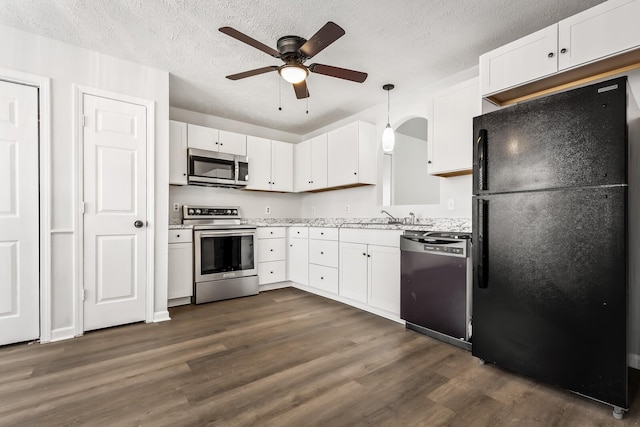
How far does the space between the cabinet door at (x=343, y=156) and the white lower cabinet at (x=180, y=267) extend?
1947 mm

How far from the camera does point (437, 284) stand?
254 cm

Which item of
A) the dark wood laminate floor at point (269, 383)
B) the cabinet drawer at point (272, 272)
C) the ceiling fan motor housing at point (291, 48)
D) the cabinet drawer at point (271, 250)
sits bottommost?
the dark wood laminate floor at point (269, 383)

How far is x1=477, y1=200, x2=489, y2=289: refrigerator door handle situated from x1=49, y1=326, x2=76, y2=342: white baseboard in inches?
129

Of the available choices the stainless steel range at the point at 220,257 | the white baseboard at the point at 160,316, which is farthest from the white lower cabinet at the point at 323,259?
the white baseboard at the point at 160,316

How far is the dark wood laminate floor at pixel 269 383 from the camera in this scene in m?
1.58

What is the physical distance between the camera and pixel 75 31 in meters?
2.51

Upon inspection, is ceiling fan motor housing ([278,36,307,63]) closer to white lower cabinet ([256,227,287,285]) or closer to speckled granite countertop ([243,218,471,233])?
speckled granite countertop ([243,218,471,233])

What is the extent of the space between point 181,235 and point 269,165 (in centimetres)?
168

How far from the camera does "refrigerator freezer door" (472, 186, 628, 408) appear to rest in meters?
1.61

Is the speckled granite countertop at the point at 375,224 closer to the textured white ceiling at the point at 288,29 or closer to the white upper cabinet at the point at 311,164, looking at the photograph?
the white upper cabinet at the point at 311,164

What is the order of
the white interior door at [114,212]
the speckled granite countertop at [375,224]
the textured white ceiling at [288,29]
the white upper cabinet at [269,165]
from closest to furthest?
1. the textured white ceiling at [288,29]
2. the white interior door at [114,212]
3. the speckled granite countertop at [375,224]
4. the white upper cabinet at [269,165]

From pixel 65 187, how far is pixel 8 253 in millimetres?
639

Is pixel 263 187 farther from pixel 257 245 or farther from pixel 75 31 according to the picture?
pixel 75 31

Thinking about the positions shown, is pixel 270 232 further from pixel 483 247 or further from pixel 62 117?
pixel 483 247
